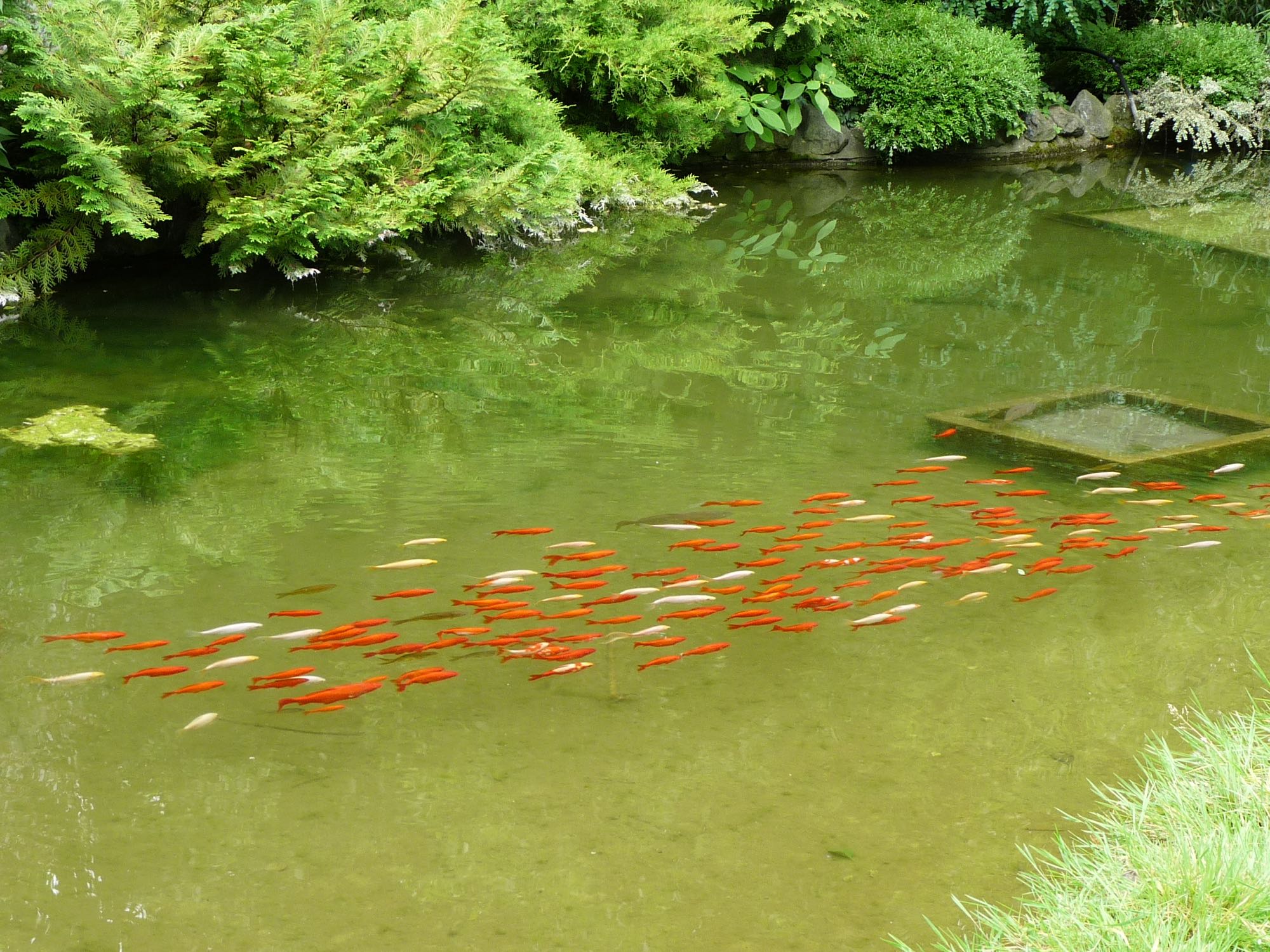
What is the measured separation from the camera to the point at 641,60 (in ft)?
34.4

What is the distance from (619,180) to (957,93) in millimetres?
4874

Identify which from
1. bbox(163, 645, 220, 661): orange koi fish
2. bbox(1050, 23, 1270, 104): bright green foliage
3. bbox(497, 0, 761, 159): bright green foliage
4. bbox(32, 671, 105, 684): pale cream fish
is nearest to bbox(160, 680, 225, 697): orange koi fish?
bbox(163, 645, 220, 661): orange koi fish

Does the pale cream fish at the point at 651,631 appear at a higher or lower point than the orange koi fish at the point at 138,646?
higher

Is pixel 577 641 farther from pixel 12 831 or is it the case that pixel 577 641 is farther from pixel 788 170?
pixel 788 170

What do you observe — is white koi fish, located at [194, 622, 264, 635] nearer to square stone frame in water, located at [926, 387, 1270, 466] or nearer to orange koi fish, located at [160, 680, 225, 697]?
orange koi fish, located at [160, 680, 225, 697]

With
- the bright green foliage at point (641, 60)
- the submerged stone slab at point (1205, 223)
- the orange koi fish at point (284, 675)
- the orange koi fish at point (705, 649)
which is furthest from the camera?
the bright green foliage at point (641, 60)

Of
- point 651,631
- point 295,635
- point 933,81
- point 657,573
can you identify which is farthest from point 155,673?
point 933,81

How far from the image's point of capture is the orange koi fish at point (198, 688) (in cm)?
301

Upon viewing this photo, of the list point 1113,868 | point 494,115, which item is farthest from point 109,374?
point 1113,868

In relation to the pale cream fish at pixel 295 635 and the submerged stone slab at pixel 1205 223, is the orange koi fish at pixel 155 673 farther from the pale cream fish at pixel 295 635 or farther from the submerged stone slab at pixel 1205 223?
the submerged stone slab at pixel 1205 223

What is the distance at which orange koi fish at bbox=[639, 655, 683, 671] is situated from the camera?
10.8ft

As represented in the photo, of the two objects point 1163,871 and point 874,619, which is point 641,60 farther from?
point 1163,871

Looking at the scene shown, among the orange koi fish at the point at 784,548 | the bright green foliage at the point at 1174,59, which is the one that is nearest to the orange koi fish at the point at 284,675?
the orange koi fish at the point at 784,548

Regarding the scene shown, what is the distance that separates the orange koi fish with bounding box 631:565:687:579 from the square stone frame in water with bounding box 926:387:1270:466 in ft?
6.36
